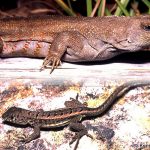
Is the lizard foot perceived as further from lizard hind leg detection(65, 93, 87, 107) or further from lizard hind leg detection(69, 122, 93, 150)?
lizard hind leg detection(69, 122, 93, 150)

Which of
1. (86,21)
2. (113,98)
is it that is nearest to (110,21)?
(86,21)

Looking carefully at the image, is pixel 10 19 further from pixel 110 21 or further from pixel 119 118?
pixel 119 118

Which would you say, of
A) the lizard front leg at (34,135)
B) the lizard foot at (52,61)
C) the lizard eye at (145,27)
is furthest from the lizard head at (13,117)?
the lizard eye at (145,27)

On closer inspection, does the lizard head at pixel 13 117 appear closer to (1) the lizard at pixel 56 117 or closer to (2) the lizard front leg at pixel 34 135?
(1) the lizard at pixel 56 117

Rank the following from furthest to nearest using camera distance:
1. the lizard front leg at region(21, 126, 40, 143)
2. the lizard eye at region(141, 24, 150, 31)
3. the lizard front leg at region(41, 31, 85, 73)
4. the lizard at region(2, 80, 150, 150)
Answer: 1. the lizard front leg at region(41, 31, 85, 73)
2. the lizard eye at region(141, 24, 150, 31)
3. the lizard at region(2, 80, 150, 150)
4. the lizard front leg at region(21, 126, 40, 143)

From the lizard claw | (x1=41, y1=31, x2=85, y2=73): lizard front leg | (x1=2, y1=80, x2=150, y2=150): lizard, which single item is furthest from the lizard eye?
the lizard claw

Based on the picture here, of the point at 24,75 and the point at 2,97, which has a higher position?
the point at 24,75
